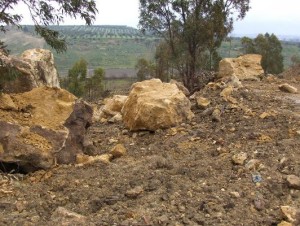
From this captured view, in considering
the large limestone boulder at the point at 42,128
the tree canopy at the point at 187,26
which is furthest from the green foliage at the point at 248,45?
the large limestone boulder at the point at 42,128

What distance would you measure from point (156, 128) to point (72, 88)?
90.2 feet

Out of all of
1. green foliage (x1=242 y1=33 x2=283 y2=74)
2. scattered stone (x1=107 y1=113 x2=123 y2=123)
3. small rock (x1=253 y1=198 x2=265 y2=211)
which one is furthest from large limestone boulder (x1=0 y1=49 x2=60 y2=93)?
green foliage (x1=242 y1=33 x2=283 y2=74)

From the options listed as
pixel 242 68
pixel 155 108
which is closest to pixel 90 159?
pixel 155 108

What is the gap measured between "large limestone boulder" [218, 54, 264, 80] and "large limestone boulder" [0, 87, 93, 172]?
9.95m

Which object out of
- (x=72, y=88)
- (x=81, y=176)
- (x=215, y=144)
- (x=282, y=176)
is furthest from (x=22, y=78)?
(x=72, y=88)

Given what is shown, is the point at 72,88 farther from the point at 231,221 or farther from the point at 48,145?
the point at 231,221

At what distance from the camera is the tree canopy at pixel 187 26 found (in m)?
17.2

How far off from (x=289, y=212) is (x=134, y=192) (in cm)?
212

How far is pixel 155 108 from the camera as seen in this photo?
927cm

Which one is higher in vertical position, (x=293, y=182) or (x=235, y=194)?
(x=293, y=182)

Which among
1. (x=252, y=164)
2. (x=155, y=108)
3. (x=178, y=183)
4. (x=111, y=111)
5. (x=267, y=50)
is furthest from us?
(x=267, y=50)

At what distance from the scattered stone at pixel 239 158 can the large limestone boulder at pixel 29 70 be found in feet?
14.4

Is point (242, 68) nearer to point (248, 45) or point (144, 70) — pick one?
point (248, 45)

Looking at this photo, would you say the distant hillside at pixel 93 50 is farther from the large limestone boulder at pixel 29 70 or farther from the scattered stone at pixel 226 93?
the scattered stone at pixel 226 93
